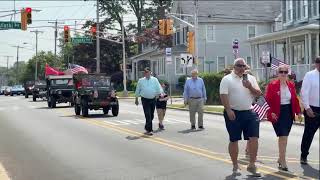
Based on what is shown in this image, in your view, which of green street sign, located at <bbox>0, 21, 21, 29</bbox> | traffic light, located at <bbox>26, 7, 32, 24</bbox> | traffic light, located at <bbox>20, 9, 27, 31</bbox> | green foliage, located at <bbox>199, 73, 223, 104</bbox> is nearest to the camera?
green foliage, located at <bbox>199, 73, 223, 104</bbox>

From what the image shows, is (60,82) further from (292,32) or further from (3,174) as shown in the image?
(3,174)

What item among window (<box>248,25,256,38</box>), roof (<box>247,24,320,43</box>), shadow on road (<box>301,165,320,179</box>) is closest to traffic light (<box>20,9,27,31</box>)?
roof (<box>247,24,320,43</box>)

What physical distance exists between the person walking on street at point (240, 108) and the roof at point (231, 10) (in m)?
45.9

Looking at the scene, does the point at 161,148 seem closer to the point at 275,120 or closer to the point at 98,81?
the point at 275,120

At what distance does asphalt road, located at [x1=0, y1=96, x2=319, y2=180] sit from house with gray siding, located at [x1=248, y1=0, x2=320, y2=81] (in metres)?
19.9

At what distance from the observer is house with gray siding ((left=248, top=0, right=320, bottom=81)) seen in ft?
122

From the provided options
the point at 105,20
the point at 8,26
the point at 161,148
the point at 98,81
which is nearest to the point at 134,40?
the point at 105,20

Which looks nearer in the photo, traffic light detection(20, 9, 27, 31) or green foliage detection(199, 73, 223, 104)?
green foliage detection(199, 73, 223, 104)

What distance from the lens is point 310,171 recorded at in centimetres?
943

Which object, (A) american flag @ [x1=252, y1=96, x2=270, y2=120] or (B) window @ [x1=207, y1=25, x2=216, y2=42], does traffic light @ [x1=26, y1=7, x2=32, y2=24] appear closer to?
(B) window @ [x1=207, y1=25, x2=216, y2=42]

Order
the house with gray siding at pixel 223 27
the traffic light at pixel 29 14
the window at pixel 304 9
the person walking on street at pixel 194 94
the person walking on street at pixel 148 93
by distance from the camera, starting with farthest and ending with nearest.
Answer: the house with gray siding at pixel 223 27 → the window at pixel 304 9 → the traffic light at pixel 29 14 → the person walking on street at pixel 194 94 → the person walking on street at pixel 148 93

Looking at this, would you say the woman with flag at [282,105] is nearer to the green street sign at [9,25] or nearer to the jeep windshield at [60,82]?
the jeep windshield at [60,82]

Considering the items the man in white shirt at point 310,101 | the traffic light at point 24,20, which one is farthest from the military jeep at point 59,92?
the man in white shirt at point 310,101

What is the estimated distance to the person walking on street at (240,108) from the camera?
920cm
